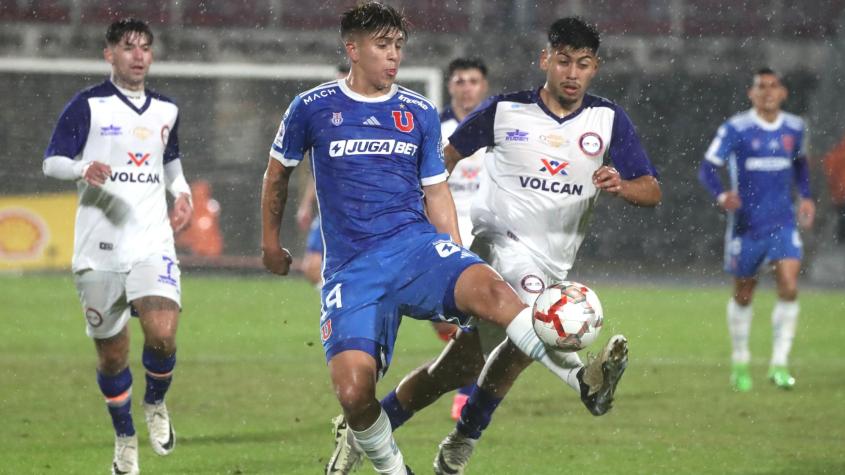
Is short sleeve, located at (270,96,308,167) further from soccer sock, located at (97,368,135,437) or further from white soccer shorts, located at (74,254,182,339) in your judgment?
soccer sock, located at (97,368,135,437)

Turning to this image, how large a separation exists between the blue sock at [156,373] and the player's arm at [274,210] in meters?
1.88

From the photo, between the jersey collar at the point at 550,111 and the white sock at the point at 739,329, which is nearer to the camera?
the jersey collar at the point at 550,111

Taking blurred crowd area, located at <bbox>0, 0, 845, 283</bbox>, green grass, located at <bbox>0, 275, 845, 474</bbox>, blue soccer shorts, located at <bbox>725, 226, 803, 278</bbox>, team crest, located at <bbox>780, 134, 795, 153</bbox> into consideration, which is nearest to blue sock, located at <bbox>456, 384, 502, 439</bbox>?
green grass, located at <bbox>0, 275, 845, 474</bbox>

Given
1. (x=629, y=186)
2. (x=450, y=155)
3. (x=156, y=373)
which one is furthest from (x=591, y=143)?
(x=156, y=373)

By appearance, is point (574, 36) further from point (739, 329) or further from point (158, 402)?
point (739, 329)

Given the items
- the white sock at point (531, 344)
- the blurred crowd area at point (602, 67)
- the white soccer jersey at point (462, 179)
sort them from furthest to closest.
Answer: the blurred crowd area at point (602, 67), the white soccer jersey at point (462, 179), the white sock at point (531, 344)

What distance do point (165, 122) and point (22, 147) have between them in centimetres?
1086

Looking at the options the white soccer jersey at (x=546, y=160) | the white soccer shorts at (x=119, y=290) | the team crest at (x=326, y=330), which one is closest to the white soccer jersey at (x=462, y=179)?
the white soccer shorts at (x=119, y=290)

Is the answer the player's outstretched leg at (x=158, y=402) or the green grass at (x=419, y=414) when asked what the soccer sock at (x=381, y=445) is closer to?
the green grass at (x=419, y=414)

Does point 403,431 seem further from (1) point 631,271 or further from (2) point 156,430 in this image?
(1) point 631,271

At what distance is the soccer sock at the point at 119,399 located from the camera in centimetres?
709

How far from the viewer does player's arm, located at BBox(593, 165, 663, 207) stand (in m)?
5.85

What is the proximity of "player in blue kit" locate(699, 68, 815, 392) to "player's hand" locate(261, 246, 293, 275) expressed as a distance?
5.78 m

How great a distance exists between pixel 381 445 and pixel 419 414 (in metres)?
3.59
